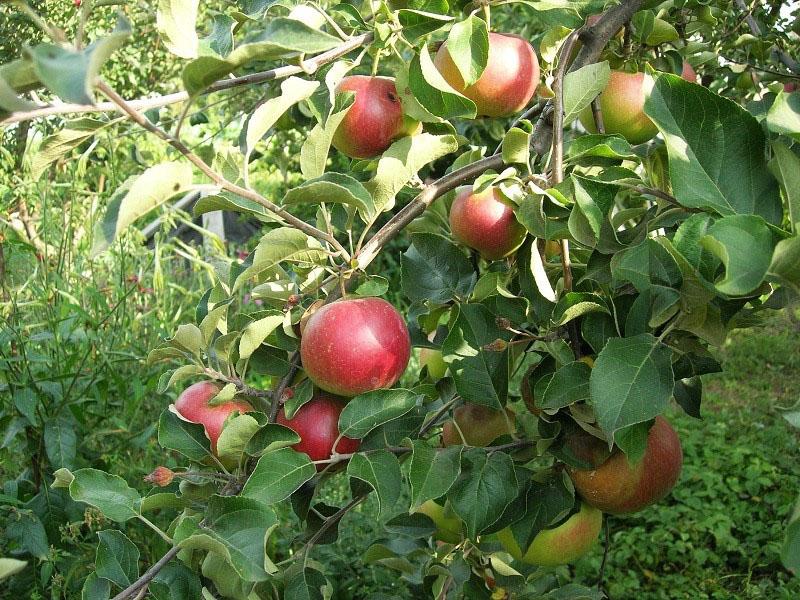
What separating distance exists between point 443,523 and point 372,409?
0.40 m

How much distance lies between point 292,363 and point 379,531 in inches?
43.4

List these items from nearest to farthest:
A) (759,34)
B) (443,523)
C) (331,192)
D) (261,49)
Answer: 1. (261,49)
2. (331,192)
3. (443,523)
4. (759,34)

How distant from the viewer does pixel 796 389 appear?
116 inches

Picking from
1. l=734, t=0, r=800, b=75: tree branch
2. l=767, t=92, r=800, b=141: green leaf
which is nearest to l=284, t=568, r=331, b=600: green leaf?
l=767, t=92, r=800, b=141: green leaf

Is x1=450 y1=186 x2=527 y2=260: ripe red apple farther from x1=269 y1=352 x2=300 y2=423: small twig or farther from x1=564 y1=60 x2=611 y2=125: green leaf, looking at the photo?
x1=269 y1=352 x2=300 y2=423: small twig

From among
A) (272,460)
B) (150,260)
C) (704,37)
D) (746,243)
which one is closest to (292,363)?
(272,460)

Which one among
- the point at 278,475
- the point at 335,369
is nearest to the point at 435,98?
→ the point at 335,369

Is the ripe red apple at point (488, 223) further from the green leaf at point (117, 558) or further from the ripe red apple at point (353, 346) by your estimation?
the green leaf at point (117, 558)

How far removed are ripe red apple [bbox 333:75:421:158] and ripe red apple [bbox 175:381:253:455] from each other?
294 mm

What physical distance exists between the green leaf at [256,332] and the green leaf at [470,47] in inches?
11.4

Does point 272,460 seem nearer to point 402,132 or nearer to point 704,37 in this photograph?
point 402,132

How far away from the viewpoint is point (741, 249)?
521 millimetres

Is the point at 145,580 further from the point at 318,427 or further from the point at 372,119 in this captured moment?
the point at 372,119

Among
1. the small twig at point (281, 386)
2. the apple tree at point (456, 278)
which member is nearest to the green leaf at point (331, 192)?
the apple tree at point (456, 278)
